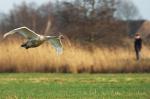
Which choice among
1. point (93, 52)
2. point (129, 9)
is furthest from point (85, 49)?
point (129, 9)

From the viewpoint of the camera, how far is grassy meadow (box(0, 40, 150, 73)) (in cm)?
2484

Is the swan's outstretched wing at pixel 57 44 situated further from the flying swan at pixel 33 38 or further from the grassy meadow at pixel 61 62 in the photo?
the grassy meadow at pixel 61 62

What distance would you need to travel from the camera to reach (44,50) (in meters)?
25.8

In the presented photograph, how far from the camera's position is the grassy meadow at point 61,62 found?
24844 mm

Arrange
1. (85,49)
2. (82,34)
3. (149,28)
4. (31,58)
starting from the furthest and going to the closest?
(149,28) → (82,34) → (85,49) → (31,58)

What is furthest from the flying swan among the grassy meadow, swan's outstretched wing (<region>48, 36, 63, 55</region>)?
the grassy meadow

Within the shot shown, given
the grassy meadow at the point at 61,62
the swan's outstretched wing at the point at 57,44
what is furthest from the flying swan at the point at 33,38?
the grassy meadow at the point at 61,62

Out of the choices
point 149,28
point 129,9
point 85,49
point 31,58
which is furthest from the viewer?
point 129,9

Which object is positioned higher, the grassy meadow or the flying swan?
the flying swan

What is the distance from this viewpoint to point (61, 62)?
25.1 m

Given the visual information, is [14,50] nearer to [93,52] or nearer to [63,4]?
[93,52]

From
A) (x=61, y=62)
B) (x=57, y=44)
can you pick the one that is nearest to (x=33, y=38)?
(x=57, y=44)

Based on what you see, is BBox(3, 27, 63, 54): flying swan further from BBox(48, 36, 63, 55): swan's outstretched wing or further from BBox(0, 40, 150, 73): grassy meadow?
BBox(0, 40, 150, 73): grassy meadow

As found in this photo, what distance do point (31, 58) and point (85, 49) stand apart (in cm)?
308
